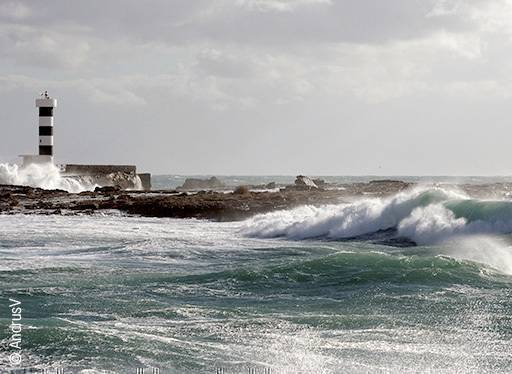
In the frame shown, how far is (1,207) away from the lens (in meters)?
29.2

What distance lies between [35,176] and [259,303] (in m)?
36.5

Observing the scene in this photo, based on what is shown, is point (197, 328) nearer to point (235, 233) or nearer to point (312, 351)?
point (312, 351)

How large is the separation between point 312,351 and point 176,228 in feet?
50.3

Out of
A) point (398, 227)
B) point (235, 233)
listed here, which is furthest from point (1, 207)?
point (398, 227)

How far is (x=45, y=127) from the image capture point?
145 feet

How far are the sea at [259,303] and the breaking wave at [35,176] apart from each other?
25771 millimetres

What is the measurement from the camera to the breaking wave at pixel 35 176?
4491 cm

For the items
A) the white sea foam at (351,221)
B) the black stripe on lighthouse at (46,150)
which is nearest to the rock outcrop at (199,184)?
the black stripe on lighthouse at (46,150)

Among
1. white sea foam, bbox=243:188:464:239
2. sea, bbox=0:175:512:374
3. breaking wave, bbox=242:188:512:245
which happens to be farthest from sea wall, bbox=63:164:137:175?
sea, bbox=0:175:512:374

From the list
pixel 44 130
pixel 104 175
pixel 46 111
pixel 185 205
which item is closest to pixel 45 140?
pixel 44 130

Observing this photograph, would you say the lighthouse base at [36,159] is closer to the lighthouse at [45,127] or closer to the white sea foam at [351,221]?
the lighthouse at [45,127]

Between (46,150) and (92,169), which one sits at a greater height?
(46,150)

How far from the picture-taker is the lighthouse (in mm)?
44250

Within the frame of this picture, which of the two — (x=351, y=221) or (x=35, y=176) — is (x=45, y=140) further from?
(x=351, y=221)
